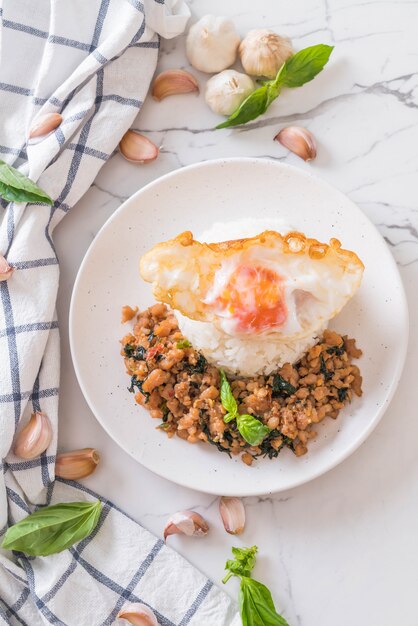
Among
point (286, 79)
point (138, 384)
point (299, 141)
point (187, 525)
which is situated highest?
point (286, 79)

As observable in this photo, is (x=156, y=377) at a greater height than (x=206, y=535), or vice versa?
(x=156, y=377)

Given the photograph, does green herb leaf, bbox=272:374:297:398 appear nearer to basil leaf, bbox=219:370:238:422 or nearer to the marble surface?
basil leaf, bbox=219:370:238:422

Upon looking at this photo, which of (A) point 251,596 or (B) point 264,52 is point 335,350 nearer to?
(A) point 251,596

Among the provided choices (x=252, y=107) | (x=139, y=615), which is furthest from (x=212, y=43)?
(x=139, y=615)

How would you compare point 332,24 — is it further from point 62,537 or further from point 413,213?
point 62,537

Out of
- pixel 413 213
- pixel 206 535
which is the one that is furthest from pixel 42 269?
pixel 413 213
